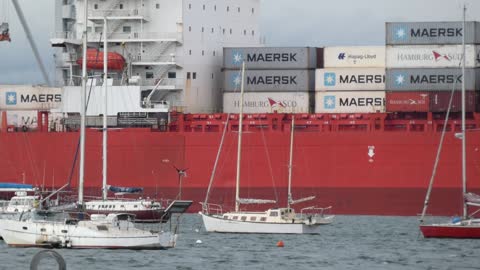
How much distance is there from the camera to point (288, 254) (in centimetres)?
4553

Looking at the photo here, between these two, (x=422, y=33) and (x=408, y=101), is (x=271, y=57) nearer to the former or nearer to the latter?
(x=408, y=101)

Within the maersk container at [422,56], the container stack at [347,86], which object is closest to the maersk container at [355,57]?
the container stack at [347,86]

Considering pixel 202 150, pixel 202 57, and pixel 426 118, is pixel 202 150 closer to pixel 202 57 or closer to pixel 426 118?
pixel 202 57

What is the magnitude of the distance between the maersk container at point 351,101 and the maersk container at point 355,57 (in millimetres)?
1273

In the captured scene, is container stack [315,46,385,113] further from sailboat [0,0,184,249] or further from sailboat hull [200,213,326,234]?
sailboat [0,0,184,249]

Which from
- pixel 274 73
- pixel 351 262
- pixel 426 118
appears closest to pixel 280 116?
pixel 274 73

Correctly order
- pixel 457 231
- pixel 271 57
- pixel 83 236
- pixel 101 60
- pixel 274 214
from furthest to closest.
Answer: pixel 271 57 → pixel 101 60 → pixel 274 214 → pixel 457 231 → pixel 83 236

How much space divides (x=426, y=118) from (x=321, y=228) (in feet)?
22.6

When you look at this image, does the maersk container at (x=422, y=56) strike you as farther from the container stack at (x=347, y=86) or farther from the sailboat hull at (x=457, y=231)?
the sailboat hull at (x=457, y=231)

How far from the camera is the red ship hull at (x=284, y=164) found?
6222 centimetres

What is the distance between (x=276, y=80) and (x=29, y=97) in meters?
11.8

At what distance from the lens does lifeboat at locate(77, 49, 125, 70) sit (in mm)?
63844

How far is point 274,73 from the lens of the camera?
2510 inches

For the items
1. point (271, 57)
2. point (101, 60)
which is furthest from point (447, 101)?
point (101, 60)
